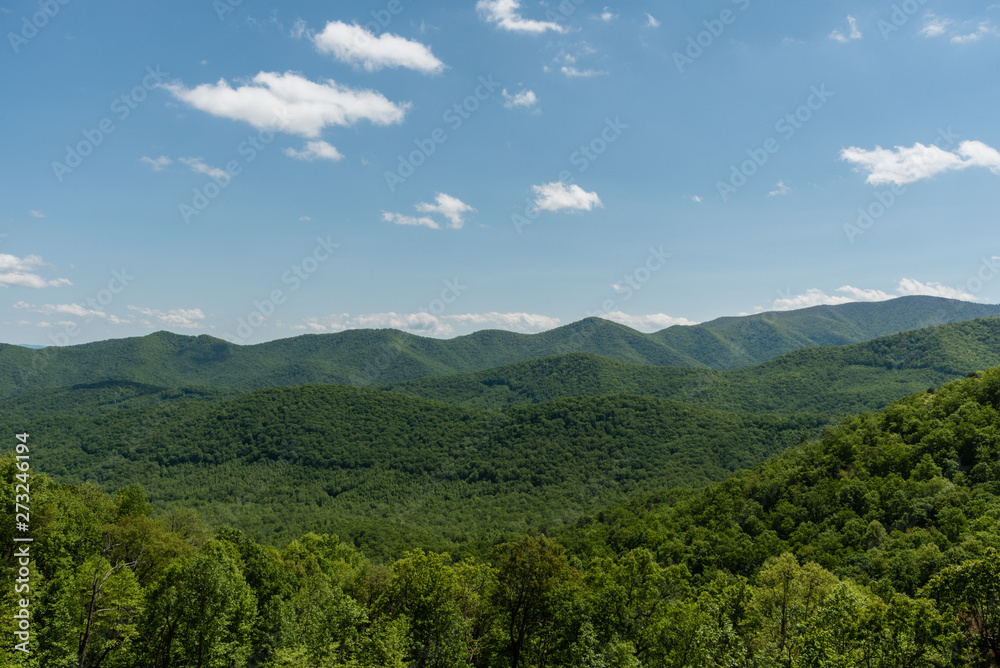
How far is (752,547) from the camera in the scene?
2773 inches

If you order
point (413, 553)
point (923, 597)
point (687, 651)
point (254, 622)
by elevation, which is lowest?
point (254, 622)

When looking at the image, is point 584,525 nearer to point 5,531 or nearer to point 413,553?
point 413,553

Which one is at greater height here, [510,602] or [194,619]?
[510,602]

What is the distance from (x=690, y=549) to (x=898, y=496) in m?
28.2

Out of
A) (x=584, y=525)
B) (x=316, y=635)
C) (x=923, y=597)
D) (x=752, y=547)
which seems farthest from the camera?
(x=584, y=525)

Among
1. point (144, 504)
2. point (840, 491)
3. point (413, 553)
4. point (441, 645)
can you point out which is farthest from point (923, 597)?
point (144, 504)

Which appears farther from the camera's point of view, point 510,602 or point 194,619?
point 510,602

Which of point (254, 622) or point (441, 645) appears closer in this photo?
point (441, 645)

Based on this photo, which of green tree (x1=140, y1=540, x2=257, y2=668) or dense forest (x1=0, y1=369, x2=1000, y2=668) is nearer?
dense forest (x1=0, y1=369, x2=1000, y2=668)

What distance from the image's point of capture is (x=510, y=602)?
34906 millimetres

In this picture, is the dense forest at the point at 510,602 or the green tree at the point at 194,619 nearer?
the dense forest at the point at 510,602

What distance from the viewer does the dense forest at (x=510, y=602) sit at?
23.0 meters

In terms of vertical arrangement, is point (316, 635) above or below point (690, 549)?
above

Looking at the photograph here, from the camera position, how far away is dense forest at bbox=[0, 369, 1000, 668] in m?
23.0
